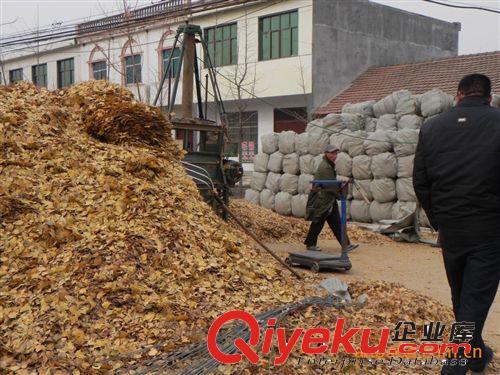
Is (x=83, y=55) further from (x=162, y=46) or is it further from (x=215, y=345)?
(x=215, y=345)

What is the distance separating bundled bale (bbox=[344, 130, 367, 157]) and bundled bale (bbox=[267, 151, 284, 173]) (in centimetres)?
181

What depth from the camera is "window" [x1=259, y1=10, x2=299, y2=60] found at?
18.7m

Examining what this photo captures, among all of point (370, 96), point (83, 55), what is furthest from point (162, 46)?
point (370, 96)

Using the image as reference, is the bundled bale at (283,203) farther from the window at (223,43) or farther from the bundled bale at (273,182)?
the window at (223,43)

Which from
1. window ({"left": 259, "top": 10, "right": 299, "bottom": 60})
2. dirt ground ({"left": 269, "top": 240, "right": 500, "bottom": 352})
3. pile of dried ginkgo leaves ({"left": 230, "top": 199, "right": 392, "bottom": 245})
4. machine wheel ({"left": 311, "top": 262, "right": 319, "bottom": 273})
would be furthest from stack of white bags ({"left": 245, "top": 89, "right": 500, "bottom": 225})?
window ({"left": 259, "top": 10, "right": 299, "bottom": 60})

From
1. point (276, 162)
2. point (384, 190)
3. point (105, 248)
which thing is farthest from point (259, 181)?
point (105, 248)

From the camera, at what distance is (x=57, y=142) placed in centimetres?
561

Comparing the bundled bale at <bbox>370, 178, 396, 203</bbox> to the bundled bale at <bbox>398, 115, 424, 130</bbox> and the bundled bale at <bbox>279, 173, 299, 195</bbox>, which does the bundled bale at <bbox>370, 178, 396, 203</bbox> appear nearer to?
the bundled bale at <bbox>398, 115, 424, 130</bbox>

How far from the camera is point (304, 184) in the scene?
475 inches

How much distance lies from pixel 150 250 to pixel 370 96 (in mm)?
14747

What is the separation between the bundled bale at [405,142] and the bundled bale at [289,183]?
96.1 inches

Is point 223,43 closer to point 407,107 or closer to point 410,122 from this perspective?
point 407,107

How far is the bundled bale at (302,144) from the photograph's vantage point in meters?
12.2

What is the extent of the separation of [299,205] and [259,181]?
5.30ft
